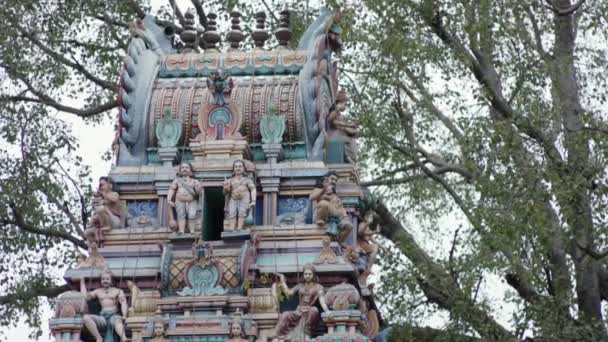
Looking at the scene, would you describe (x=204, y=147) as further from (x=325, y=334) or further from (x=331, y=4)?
(x=331, y=4)

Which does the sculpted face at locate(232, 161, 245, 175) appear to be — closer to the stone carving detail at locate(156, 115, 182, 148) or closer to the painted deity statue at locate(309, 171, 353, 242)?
the painted deity statue at locate(309, 171, 353, 242)

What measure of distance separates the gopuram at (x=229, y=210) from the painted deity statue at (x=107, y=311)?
0.04 ft

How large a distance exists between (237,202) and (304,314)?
133 cm

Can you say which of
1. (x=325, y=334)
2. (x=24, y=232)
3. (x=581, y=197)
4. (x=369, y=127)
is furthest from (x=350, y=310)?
(x=24, y=232)

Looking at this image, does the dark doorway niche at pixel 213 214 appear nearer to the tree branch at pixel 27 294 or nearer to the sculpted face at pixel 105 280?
the sculpted face at pixel 105 280

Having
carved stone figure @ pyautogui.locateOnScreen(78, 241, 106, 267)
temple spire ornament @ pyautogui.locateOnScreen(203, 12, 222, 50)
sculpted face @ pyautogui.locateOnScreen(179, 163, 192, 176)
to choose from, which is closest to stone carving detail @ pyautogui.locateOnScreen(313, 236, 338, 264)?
sculpted face @ pyautogui.locateOnScreen(179, 163, 192, 176)

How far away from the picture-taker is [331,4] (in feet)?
67.5

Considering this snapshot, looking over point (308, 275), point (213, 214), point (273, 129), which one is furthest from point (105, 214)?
point (308, 275)

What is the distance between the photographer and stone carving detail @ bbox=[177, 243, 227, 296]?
14953 mm

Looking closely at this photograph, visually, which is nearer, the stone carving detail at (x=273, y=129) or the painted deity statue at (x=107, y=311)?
the painted deity statue at (x=107, y=311)

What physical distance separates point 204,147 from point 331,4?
Answer: 5.34 meters

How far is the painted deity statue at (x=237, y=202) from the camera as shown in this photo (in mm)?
15320

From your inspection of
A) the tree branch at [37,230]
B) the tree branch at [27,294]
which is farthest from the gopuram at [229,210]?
the tree branch at [27,294]

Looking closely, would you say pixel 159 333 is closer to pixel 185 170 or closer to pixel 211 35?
pixel 185 170
